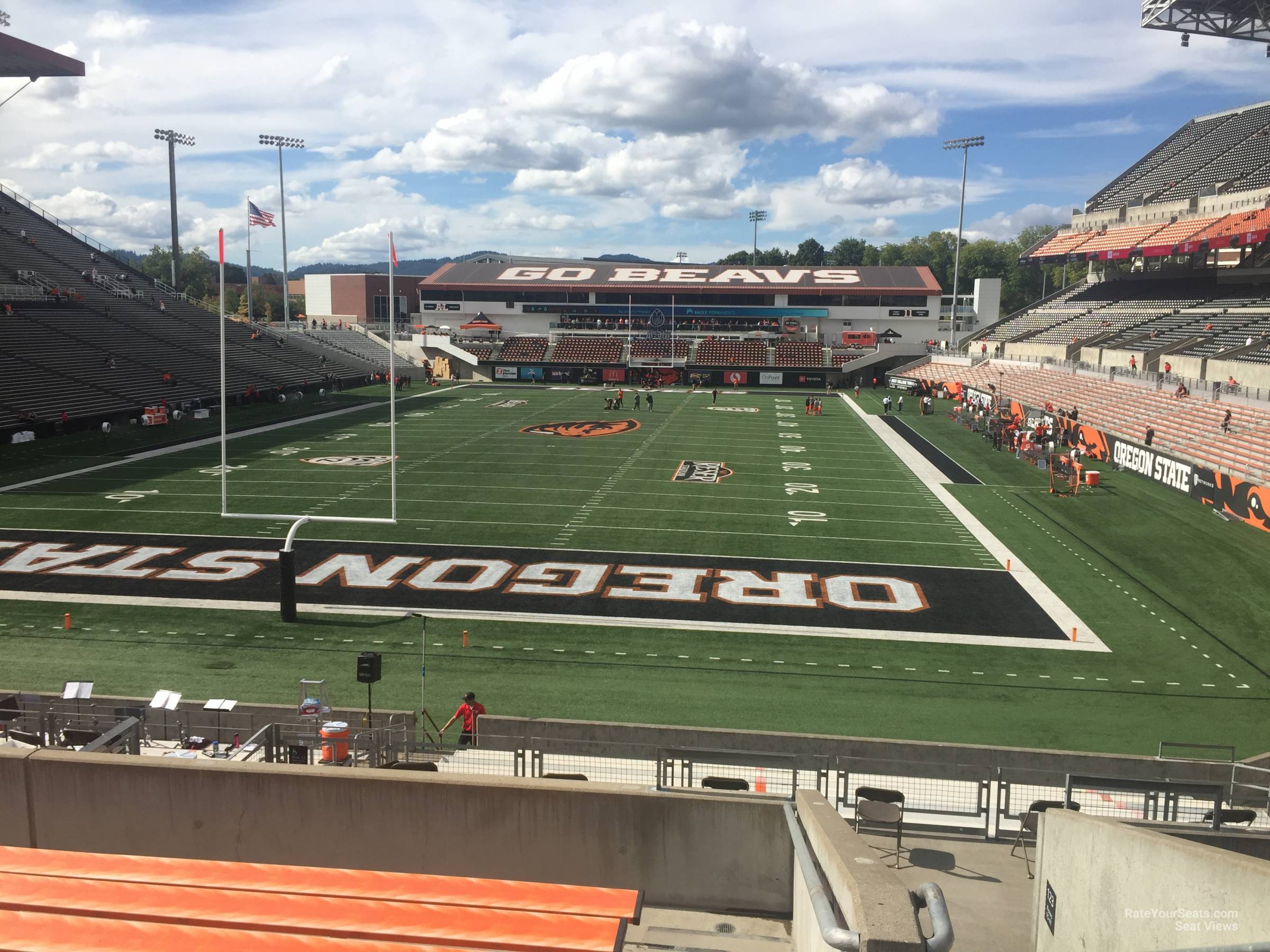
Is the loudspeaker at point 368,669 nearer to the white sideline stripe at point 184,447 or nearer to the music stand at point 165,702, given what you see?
the music stand at point 165,702

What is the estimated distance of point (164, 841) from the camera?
6961mm

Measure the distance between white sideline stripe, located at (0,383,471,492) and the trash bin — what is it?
13.2 m

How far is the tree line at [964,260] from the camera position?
132m

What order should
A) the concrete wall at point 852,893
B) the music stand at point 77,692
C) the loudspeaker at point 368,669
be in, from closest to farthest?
the concrete wall at point 852,893 < the music stand at point 77,692 < the loudspeaker at point 368,669

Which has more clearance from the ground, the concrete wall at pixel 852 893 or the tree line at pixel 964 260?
the tree line at pixel 964 260

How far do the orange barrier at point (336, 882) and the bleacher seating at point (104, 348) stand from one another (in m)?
33.1

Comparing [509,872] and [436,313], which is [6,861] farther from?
[436,313]

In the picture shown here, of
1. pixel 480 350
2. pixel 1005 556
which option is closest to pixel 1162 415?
pixel 1005 556

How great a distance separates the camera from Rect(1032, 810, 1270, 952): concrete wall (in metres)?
4.35

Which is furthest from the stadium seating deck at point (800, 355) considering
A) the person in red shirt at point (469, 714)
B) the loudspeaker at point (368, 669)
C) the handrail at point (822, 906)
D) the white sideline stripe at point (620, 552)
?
the handrail at point (822, 906)

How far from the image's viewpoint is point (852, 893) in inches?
183

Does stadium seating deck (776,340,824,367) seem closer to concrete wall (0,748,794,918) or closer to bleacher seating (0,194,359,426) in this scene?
bleacher seating (0,194,359,426)

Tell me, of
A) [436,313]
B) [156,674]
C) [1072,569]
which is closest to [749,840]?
[156,674]

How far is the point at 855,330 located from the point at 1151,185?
2329 cm
